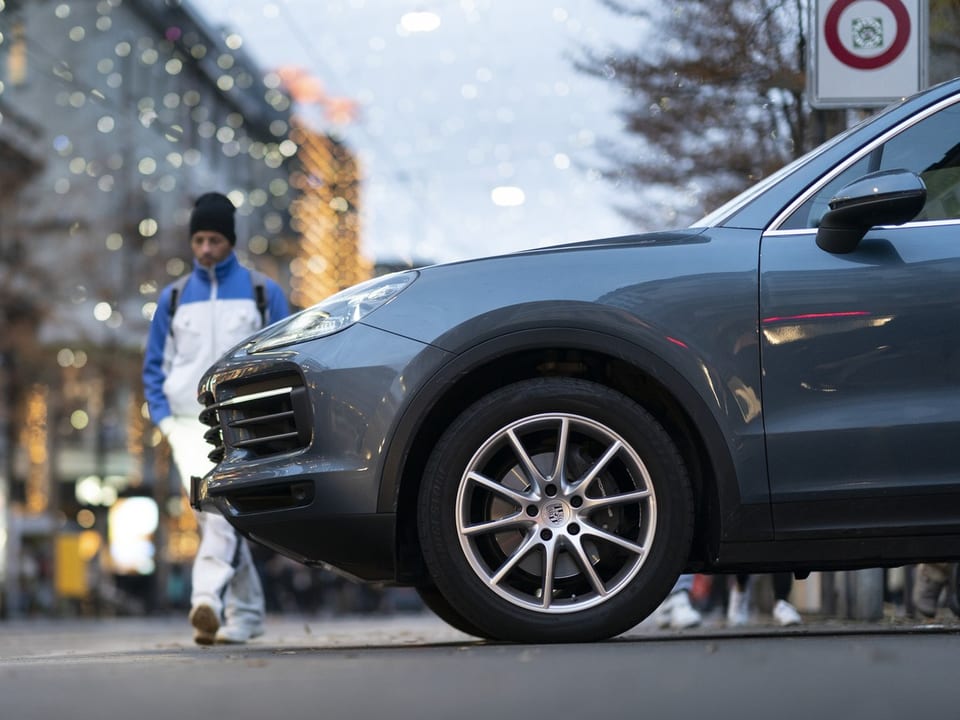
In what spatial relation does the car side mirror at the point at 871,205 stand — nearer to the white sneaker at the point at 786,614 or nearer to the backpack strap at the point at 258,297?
the backpack strap at the point at 258,297

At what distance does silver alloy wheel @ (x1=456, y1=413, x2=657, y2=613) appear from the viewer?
16.6ft

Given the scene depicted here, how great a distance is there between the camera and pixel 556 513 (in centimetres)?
514

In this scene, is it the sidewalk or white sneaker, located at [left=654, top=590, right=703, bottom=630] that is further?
white sneaker, located at [left=654, top=590, right=703, bottom=630]

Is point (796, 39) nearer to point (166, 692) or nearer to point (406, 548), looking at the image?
point (406, 548)

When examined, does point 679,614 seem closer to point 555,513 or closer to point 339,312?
point 555,513

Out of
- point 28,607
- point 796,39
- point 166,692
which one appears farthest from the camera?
point 28,607

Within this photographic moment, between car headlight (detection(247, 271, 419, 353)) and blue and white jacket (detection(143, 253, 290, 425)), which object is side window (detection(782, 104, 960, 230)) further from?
blue and white jacket (detection(143, 253, 290, 425))

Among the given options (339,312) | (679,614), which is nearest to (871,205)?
(339,312)

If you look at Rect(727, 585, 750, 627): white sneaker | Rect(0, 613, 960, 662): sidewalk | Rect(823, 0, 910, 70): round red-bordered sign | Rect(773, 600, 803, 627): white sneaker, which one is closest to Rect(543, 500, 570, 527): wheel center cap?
Rect(0, 613, 960, 662): sidewalk

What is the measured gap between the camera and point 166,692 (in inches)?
149

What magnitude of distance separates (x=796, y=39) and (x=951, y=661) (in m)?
6.86

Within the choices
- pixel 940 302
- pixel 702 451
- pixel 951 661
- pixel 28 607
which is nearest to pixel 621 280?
pixel 702 451

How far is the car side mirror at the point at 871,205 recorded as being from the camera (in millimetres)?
5047

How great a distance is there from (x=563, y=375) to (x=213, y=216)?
2983 mm
